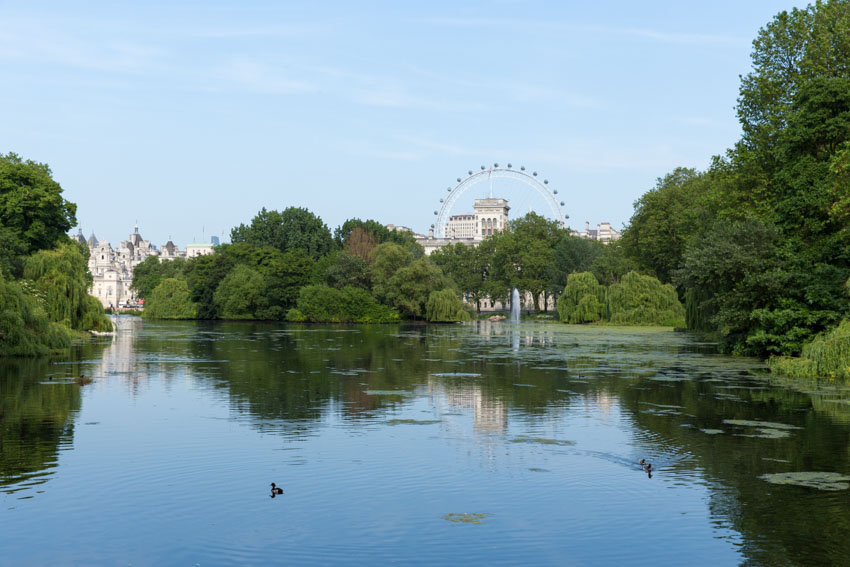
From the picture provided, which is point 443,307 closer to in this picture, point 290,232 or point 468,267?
point 290,232

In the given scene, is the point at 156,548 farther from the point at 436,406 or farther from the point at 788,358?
the point at 788,358

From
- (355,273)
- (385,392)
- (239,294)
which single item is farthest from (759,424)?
(239,294)

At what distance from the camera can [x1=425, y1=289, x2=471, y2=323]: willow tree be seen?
96.7 metres

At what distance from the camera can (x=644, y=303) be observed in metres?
79.6

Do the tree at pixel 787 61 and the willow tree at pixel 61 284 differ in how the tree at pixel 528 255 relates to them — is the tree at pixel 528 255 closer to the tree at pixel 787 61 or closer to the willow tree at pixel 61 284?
the tree at pixel 787 61

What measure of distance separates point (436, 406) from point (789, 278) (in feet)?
62.6

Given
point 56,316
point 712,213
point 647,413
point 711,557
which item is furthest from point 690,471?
point 712,213

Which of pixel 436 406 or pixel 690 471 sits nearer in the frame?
pixel 690 471

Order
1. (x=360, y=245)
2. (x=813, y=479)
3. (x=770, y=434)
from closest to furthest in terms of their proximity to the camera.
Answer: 1. (x=813, y=479)
2. (x=770, y=434)
3. (x=360, y=245)

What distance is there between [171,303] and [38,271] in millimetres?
71476

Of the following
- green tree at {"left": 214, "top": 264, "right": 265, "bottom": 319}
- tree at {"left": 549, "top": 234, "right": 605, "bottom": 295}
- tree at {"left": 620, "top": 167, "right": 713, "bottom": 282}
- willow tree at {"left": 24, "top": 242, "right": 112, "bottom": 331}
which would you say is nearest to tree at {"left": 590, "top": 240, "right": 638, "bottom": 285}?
tree at {"left": 620, "top": 167, "right": 713, "bottom": 282}

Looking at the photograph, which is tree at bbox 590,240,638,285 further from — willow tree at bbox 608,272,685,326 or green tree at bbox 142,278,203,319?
green tree at bbox 142,278,203,319

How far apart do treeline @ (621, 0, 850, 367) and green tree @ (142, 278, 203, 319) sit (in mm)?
81319

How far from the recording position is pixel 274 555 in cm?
959
